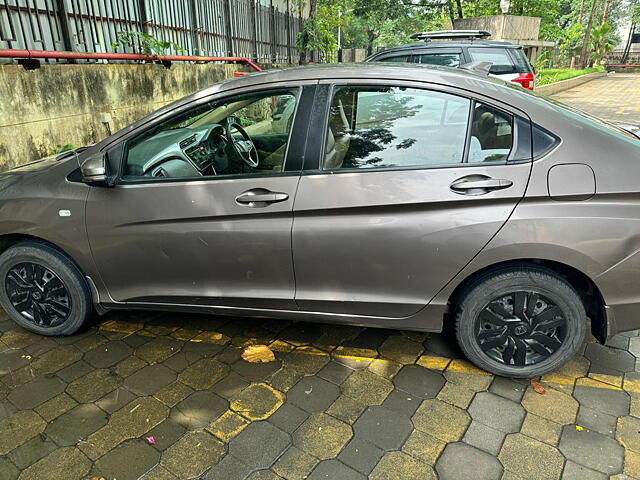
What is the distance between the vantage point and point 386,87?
2486 millimetres

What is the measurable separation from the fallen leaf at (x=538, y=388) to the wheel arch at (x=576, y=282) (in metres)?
0.40

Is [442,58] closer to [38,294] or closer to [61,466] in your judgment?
[38,294]

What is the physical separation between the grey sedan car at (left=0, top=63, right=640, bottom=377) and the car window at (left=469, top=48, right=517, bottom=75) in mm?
6249

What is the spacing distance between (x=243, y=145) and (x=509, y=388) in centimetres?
213

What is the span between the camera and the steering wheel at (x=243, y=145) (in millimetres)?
2803

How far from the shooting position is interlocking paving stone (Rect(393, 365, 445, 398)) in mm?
2572

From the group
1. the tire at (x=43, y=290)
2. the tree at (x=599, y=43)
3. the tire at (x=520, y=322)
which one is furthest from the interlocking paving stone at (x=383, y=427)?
the tree at (x=599, y=43)

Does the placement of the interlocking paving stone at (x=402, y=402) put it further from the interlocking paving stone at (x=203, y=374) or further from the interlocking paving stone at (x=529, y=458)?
the interlocking paving stone at (x=203, y=374)

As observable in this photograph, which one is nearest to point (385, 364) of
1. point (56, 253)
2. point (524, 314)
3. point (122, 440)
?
point (524, 314)

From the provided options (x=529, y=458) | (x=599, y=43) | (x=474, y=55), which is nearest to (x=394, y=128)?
(x=529, y=458)

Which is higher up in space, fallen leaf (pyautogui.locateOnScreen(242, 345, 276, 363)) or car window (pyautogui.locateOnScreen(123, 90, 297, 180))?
car window (pyautogui.locateOnScreen(123, 90, 297, 180))

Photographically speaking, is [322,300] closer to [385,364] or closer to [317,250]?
[317,250]

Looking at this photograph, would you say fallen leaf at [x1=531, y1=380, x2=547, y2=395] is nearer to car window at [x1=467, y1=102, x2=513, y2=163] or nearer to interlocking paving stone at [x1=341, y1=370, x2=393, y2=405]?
A: interlocking paving stone at [x1=341, y1=370, x2=393, y2=405]

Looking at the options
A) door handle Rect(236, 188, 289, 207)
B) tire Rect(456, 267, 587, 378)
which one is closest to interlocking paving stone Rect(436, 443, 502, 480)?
tire Rect(456, 267, 587, 378)
